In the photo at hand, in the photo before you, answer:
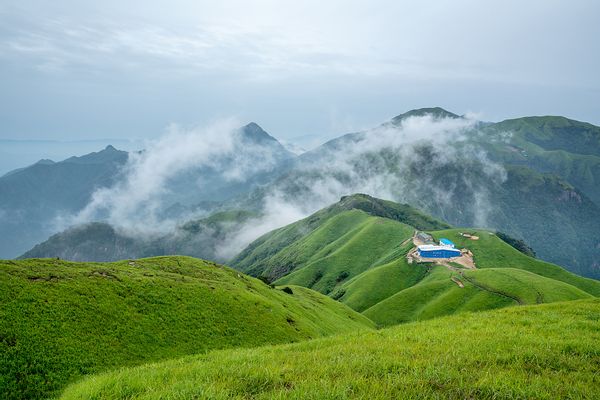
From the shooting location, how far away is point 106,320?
32375 mm

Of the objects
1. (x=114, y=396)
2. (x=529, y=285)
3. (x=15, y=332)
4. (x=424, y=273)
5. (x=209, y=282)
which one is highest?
(x=114, y=396)

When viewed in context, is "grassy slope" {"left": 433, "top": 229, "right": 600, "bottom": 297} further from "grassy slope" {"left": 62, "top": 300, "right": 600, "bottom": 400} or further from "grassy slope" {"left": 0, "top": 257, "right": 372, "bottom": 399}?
"grassy slope" {"left": 62, "top": 300, "right": 600, "bottom": 400}

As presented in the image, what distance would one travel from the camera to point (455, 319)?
2602cm

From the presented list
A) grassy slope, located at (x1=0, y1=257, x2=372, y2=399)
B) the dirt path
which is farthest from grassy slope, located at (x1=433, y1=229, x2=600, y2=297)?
grassy slope, located at (x1=0, y1=257, x2=372, y2=399)

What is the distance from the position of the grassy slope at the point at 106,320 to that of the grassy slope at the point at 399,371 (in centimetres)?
1183

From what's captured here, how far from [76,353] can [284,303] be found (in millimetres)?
34728

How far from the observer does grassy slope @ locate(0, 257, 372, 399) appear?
995 inches

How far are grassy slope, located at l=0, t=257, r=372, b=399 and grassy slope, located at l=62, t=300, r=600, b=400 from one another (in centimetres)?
1183

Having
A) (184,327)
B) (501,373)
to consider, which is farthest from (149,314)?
(501,373)

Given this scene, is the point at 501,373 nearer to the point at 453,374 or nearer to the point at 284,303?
Answer: the point at 453,374

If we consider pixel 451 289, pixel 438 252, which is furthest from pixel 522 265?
pixel 451 289

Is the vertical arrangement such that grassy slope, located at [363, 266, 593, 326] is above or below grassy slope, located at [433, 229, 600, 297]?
above

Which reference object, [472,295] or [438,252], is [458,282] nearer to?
[472,295]

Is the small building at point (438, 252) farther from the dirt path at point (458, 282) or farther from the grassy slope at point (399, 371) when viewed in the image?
the grassy slope at point (399, 371)
